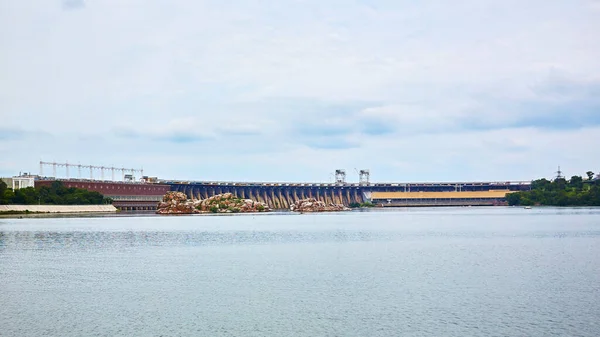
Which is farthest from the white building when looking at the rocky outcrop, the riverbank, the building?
the rocky outcrop

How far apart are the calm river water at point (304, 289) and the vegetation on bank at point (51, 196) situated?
94675mm

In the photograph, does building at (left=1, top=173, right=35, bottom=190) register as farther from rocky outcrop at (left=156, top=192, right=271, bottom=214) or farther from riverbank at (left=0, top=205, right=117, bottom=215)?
rocky outcrop at (left=156, top=192, right=271, bottom=214)

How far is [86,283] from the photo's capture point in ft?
142

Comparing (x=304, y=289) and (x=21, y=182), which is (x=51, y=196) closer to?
(x=21, y=182)

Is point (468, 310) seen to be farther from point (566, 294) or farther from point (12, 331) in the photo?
point (12, 331)

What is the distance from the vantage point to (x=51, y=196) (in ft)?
559

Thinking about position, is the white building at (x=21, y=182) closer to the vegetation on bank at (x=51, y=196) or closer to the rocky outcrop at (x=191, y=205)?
the vegetation on bank at (x=51, y=196)

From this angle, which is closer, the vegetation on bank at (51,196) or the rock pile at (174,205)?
the vegetation on bank at (51,196)

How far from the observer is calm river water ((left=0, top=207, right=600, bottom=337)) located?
30.9 m

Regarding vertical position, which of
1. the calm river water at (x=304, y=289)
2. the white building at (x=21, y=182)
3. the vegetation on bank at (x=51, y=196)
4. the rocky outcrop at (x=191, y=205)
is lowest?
the calm river water at (x=304, y=289)

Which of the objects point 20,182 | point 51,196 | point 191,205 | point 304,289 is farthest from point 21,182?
point 304,289

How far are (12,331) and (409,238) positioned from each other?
53.6 metres

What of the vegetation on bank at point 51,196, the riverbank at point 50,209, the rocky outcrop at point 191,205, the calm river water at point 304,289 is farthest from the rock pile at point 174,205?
the calm river water at point 304,289

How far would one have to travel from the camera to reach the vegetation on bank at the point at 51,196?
156 metres
